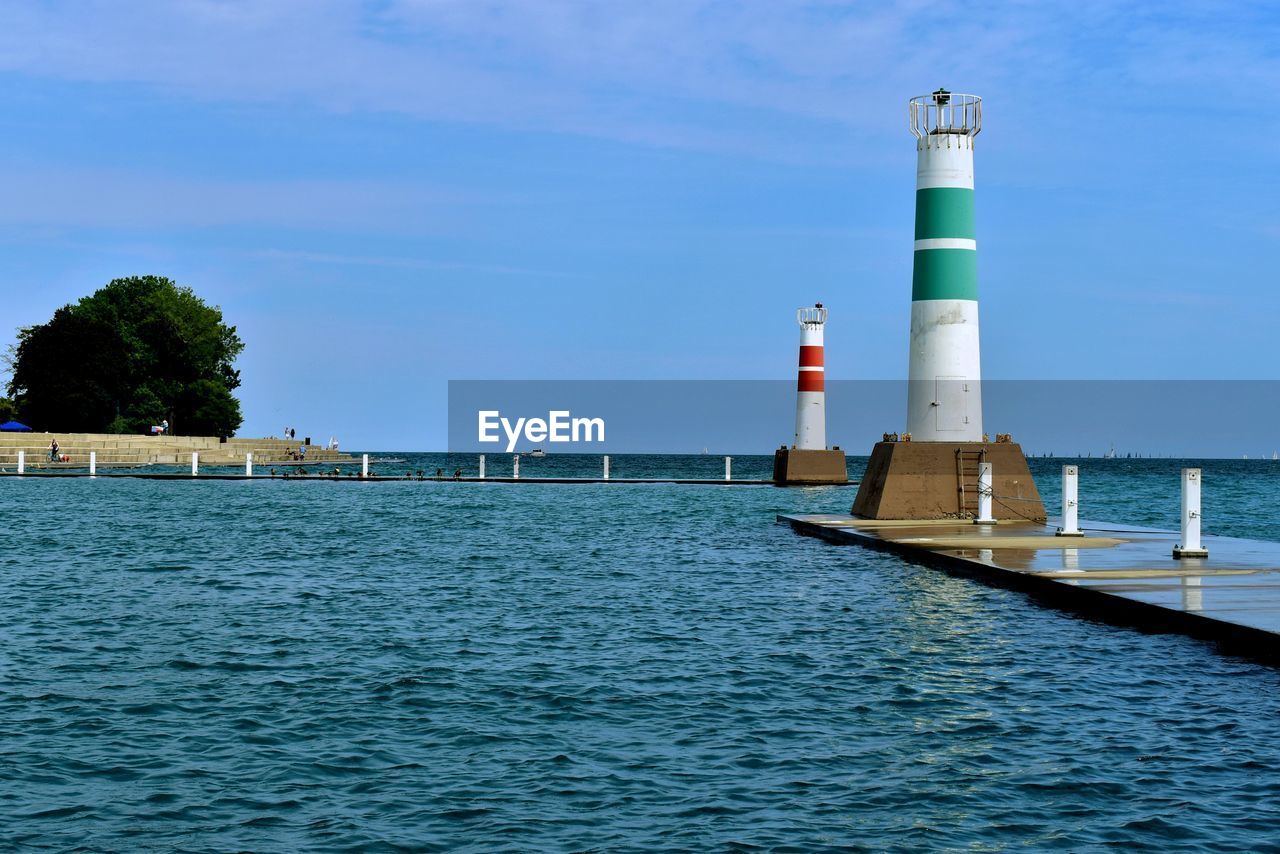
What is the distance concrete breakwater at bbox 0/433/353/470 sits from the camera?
79.1 meters

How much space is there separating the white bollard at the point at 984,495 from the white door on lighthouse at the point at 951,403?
115 cm

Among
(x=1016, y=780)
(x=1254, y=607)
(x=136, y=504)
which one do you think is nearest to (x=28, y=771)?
(x=1016, y=780)

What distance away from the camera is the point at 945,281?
27391 millimetres

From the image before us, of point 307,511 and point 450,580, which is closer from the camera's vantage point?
point 450,580

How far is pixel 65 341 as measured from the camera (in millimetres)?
96000

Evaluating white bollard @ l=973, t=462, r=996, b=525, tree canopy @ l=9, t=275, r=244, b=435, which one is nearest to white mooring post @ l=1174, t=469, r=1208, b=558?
white bollard @ l=973, t=462, r=996, b=525

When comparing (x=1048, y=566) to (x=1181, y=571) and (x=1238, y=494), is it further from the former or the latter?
(x=1238, y=494)

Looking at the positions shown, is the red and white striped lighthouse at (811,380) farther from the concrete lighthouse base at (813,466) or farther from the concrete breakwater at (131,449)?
the concrete breakwater at (131,449)

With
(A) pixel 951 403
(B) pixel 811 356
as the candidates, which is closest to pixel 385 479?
(B) pixel 811 356

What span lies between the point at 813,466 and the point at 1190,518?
4018 cm

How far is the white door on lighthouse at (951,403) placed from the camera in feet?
90.6

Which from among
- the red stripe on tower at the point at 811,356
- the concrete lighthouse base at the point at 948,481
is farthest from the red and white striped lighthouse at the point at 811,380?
the concrete lighthouse base at the point at 948,481

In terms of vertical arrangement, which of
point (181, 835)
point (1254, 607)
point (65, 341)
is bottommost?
point (181, 835)

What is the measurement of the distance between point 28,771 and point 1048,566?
46.8 feet
